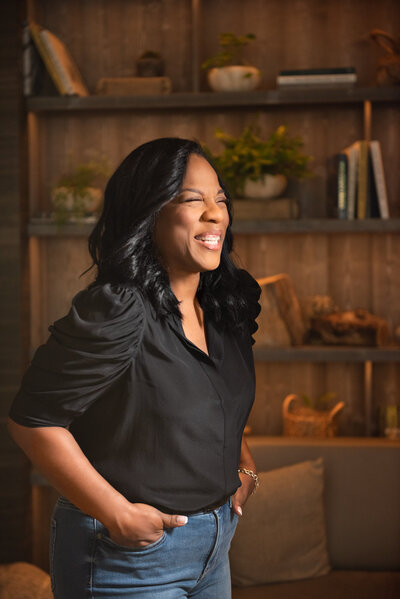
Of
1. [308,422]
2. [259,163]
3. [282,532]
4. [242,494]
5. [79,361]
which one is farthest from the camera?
[308,422]

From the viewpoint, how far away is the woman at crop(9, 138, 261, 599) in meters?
1.10

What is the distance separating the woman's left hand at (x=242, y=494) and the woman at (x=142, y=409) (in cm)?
5

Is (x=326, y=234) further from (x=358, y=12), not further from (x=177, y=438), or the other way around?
(x=177, y=438)

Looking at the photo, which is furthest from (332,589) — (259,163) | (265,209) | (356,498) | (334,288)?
(259,163)

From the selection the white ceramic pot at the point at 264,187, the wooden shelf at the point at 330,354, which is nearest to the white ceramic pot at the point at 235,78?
the white ceramic pot at the point at 264,187

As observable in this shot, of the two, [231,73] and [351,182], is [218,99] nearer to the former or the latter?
[231,73]

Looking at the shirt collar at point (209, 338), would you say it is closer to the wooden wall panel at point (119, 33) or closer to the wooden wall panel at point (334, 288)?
the wooden wall panel at point (334, 288)

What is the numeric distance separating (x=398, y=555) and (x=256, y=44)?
201cm

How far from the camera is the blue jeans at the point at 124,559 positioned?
44.4 inches

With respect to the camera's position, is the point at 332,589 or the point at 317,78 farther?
the point at 317,78

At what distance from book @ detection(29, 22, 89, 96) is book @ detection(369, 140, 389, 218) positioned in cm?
114

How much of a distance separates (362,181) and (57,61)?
1228mm

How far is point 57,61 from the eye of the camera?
266 cm

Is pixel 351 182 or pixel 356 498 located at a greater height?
pixel 351 182
